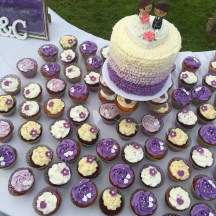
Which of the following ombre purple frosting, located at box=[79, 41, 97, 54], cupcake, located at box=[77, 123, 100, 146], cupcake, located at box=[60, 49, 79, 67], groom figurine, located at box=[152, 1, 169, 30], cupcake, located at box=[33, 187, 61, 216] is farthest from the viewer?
ombre purple frosting, located at box=[79, 41, 97, 54]

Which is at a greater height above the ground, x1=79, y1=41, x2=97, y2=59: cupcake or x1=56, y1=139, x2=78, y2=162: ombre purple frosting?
x1=79, y1=41, x2=97, y2=59: cupcake

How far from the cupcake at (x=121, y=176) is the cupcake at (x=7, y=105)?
131 centimetres

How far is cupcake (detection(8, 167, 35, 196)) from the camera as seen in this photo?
321 centimetres

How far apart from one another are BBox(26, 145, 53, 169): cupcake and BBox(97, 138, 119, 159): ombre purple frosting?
51cm

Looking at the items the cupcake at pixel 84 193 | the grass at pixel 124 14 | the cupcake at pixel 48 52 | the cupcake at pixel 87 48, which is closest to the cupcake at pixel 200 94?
the cupcake at pixel 87 48

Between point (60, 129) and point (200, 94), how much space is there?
1.71 metres

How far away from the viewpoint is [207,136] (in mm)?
3646

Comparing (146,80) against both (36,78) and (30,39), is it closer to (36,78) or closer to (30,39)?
(36,78)

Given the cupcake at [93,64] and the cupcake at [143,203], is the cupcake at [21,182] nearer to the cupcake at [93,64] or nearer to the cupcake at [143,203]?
the cupcake at [143,203]

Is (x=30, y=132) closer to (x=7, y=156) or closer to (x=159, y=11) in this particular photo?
(x=7, y=156)

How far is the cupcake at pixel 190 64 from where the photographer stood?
4289 mm

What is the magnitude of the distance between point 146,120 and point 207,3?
15.0ft

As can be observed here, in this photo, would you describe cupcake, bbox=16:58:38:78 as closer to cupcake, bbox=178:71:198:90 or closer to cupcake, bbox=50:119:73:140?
cupcake, bbox=50:119:73:140

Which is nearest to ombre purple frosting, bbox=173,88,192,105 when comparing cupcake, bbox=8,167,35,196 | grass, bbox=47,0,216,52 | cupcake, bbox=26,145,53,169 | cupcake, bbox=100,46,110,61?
cupcake, bbox=100,46,110,61
